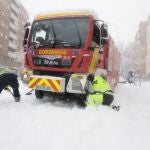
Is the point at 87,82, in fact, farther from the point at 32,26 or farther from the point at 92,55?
the point at 32,26

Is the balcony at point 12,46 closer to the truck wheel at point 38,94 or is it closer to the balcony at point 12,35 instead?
the balcony at point 12,35

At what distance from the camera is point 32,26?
9578 mm

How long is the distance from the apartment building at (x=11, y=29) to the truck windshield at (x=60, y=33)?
5380cm

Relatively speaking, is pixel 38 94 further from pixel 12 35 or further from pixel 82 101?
pixel 12 35

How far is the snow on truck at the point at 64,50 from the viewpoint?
845cm

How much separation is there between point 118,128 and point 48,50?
13.2 feet

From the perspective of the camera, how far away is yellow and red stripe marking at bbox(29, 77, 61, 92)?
28.0 ft

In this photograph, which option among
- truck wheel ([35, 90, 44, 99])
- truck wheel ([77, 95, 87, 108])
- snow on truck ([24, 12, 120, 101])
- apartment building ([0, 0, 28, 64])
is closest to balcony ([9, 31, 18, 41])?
apartment building ([0, 0, 28, 64])

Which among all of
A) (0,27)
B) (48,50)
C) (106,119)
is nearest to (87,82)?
(48,50)

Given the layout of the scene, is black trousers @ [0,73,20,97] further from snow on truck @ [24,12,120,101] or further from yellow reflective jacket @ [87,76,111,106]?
yellow reflective jacket @ [87,76,111,106]

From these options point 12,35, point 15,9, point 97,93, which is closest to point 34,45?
point 97,93

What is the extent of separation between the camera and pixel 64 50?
8625 mm

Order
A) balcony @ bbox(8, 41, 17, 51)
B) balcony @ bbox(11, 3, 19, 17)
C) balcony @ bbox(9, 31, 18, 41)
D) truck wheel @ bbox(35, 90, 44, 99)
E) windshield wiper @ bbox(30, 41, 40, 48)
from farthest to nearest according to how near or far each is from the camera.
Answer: balcony @ bbox(11, 3, 19, 17), balcony @ bbox(8, 41, 17, 51), balcony @ bbox(9, 31, 18, 41), truck wheel @ bbox(35, 90, 44, 99), windshield wiper @ bbox(30, 41, 40, 48)

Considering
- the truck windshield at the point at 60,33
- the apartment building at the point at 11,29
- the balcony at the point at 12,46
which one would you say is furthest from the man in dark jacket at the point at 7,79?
the balcony at the point at 12,46
